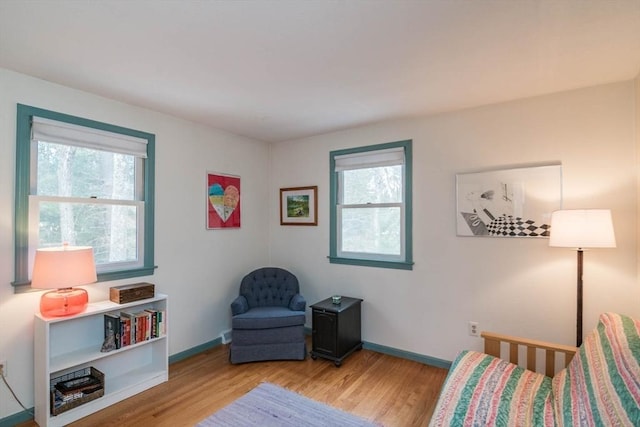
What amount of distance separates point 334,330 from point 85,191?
2.43m

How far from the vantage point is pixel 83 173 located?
8.39 ft

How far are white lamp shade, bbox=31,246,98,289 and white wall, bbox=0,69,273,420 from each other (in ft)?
0.91

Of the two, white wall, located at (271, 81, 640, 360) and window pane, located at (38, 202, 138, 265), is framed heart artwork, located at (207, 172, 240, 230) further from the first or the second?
white wall, located at (271, 81, 640, 360)

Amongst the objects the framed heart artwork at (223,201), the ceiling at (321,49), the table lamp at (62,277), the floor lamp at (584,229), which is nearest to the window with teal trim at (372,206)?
the ceiling at (321,49)

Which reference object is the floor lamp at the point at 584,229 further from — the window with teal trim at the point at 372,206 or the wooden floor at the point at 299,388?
the wooden floor at the point at 299,388

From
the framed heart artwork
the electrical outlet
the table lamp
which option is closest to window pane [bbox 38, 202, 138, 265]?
the table lamp

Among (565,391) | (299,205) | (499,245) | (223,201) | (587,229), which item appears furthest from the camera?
(299,205)

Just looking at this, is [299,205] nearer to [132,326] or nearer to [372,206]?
[372,206]

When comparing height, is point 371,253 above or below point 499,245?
below

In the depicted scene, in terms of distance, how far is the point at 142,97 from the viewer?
2.62 m

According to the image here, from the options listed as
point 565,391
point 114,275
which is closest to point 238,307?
point 114,275

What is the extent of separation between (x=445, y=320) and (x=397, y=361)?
0.62 meters

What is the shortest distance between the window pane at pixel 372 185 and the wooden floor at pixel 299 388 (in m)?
1.61

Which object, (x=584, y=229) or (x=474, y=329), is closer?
(x=584, y=229)
